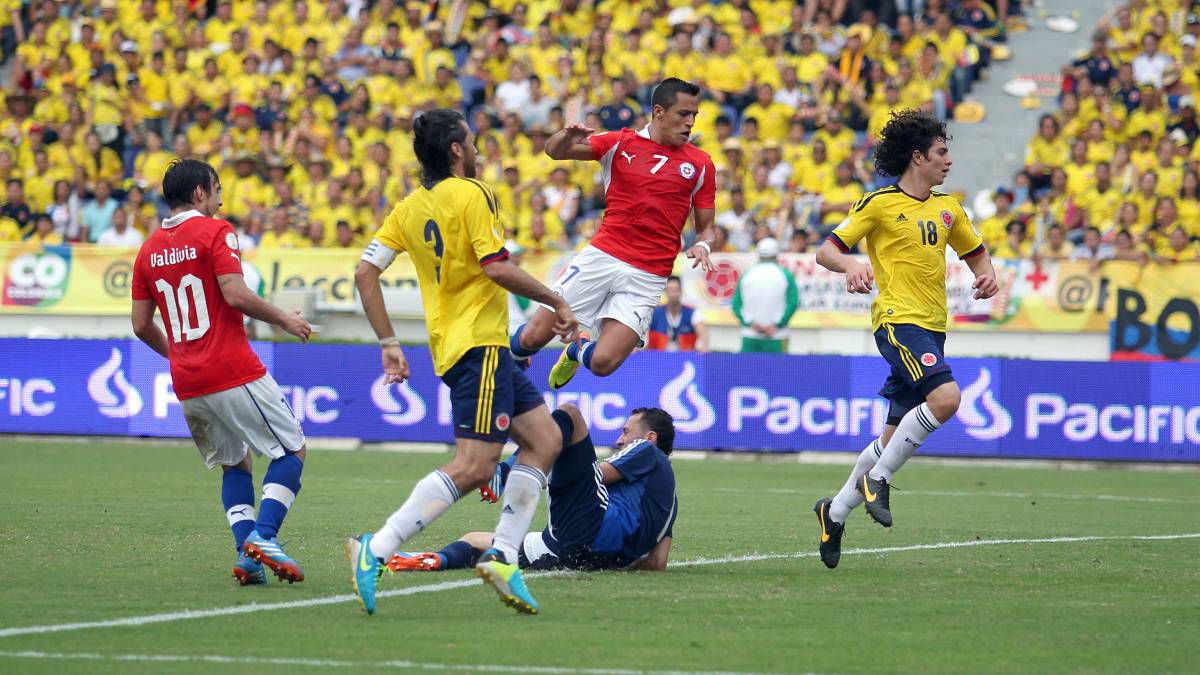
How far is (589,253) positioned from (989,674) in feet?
17.2

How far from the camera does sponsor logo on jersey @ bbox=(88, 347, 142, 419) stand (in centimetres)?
2003

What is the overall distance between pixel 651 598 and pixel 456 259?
6.08ft

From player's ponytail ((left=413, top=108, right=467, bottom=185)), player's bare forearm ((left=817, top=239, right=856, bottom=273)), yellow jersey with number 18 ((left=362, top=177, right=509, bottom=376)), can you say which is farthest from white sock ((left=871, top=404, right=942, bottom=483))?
player's ponytail ((left=413, top=108, right=467, bottom=185))

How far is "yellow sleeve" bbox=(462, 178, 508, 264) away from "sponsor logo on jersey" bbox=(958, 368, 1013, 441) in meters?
12.0

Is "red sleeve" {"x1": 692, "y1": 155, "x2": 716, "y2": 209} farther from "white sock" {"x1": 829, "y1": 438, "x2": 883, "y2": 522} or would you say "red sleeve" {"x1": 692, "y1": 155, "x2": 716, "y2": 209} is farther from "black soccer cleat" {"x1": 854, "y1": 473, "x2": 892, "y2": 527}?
"black soccer cleat" {"x1": 854, "y1": 473, "x2": 892, "y2": 527}

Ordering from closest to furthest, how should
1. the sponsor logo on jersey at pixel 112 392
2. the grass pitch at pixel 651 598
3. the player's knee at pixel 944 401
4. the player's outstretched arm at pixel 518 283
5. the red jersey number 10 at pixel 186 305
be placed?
the grass pitch at pixel 651 598
the player's outstretched arm at pixel 518 283
the red jersey number 10 at pixel 186 305
the player's knee at pixel 944 401
the sponsor logo on jersey at pixel 112 392

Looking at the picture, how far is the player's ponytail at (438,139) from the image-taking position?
7.57m

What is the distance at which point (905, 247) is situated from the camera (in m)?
9.97

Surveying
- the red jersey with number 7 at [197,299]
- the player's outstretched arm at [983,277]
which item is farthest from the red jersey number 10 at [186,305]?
the player's outstretched arm at [983,277]

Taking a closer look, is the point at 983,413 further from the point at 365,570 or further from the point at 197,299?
the point at 365,570

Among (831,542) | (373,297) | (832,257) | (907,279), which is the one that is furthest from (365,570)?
(907,279)

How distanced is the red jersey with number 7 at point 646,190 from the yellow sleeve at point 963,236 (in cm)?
151

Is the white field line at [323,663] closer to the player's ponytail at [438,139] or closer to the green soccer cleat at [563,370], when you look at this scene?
the player's ponytail at [438,139]

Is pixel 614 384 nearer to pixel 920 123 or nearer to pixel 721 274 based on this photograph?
pixel 721 274
